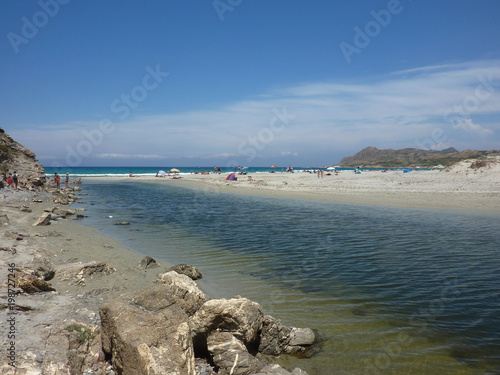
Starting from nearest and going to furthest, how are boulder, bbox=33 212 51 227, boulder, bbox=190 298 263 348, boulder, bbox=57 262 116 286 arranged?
1. boulder, bbox=190 298 263 348
2. boulder, bbox=57 262 116 286
3. boulder, bbox=33 212 51 227

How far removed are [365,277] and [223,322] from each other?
6.85 m

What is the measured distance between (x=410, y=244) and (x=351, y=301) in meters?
8.44

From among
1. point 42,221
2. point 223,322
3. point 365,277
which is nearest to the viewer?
point 223,322

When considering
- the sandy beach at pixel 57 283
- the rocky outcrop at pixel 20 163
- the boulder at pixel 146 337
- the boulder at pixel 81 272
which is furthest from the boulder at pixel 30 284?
the rocky outcrop at pixel 20 163

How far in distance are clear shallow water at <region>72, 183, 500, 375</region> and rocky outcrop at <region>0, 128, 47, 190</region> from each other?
20.7m

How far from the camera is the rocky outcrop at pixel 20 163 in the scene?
122ft

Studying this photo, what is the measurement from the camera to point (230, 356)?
229 inches

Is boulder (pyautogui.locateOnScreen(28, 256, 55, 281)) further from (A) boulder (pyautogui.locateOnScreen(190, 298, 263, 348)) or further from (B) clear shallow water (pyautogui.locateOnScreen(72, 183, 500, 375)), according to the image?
(A) boulder (pyautogui.locateOnScreen(190, 298, 263, 348))

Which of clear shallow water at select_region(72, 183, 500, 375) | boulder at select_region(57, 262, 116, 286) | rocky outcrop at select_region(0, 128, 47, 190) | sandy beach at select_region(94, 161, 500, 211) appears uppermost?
rocky outcrop at select_region(0, 128, 47, 190)

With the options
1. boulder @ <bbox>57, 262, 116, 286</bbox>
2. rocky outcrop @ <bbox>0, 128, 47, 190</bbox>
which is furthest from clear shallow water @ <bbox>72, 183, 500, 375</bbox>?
rocky outcrop @ <bbox>0, 128, 47, 190</bbox>

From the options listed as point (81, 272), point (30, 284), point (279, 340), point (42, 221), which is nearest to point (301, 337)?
point (279, 340)

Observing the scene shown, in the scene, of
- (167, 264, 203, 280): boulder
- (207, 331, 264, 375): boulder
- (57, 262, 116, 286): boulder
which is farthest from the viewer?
(167, 264, 203, 280): boulder

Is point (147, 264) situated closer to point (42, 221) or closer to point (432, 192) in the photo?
point (42, 221)

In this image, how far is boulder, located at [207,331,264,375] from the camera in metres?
5.59
